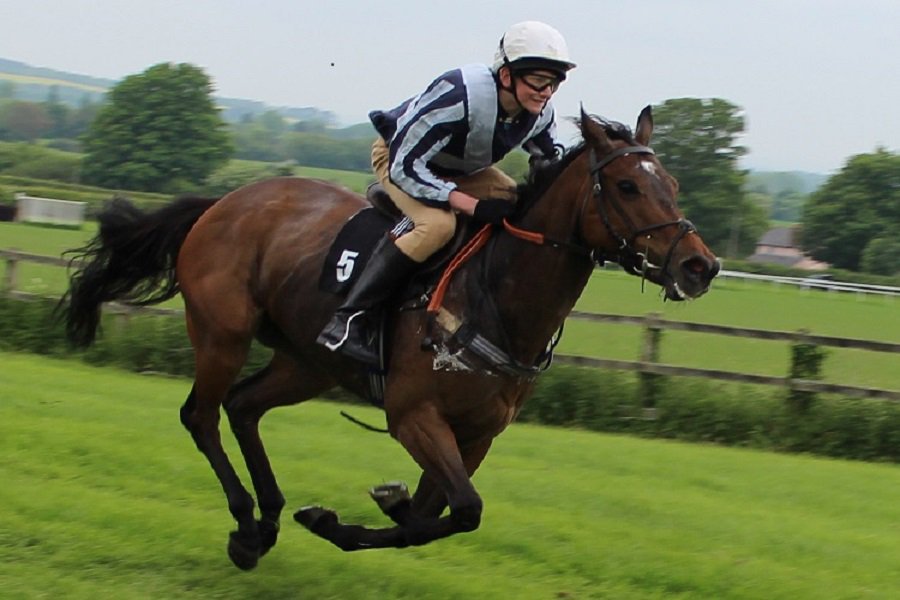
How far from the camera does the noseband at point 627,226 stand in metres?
4.14

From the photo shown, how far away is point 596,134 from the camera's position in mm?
4496

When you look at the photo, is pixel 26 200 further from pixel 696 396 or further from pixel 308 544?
pixel 308 544

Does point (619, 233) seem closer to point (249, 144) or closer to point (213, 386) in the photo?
point (213, 386)

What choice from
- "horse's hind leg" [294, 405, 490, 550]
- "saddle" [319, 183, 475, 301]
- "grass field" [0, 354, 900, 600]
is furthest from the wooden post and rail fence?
"horse's hind leg" [294, 405, 490, 550]

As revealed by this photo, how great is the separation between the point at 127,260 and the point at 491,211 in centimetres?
288

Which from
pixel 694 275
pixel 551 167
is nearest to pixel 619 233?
pixel 694 275

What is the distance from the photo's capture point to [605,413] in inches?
487

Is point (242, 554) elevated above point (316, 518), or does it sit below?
below

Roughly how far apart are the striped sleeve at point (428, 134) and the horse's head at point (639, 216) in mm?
599

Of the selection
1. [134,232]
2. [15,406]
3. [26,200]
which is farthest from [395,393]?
[26,200]

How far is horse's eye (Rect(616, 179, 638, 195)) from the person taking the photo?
4.33 m

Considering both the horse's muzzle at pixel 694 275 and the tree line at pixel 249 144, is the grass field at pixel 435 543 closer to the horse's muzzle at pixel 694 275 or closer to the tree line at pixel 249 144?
the horse's muzzle at pixel 694 275

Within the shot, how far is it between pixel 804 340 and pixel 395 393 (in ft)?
28.2

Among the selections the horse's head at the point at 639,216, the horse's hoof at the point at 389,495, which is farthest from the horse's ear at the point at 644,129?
the horse's hoof at the point at 389,495
